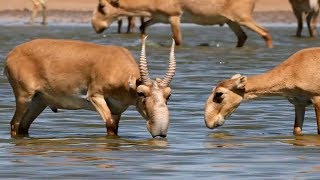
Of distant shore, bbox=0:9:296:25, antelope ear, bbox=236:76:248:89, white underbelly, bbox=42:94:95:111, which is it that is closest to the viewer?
white underbelly, bbox=42:94:95:111

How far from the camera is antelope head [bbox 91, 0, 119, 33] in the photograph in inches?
1053

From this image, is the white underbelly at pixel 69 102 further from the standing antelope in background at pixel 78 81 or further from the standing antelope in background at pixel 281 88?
the standing antelope in background at pixel 281 88

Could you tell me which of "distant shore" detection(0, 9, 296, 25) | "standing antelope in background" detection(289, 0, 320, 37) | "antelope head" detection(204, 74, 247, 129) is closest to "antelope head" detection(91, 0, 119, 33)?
"standing antelope in background" detection(289, 0, 320, 37)

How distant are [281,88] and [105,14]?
43.5ft

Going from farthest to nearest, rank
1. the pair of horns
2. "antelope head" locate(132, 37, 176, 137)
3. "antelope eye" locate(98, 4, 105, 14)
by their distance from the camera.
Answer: "antelope eye" locate(98, 4, 105, 14) < the pair of horns < "antelope head" locate(132, 37, 176, 137)

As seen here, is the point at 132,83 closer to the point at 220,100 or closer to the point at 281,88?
the point at 220,100

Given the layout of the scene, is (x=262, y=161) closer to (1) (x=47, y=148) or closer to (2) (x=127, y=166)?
(2) (x=127, y=166)

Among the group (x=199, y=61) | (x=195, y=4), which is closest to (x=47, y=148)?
(x=199, y=61)

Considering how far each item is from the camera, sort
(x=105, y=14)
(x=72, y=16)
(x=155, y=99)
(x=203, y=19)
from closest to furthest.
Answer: (x=155, y=99)
(x=203, y=19)
(x=105, y=14)
(x=72, y=16)

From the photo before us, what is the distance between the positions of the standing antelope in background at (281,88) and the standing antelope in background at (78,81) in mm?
1199

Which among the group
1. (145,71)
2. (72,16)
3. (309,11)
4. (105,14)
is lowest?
(72,16)

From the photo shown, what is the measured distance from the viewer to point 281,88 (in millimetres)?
14016

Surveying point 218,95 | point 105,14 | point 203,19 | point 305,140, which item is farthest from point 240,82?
point 105,14

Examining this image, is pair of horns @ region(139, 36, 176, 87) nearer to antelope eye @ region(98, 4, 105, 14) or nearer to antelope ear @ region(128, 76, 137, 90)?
antelope ear @ region(128, 76, 137, 90)
